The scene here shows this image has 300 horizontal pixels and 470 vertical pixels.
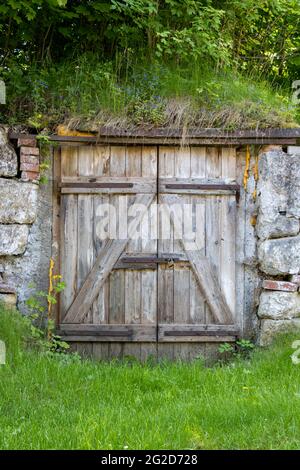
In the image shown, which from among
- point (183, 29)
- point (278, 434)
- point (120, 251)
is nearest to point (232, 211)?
point (120, 251)

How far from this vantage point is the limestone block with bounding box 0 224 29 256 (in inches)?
266

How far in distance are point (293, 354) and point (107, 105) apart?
333 centimetres

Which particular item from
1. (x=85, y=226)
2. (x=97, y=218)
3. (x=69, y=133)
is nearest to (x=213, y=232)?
(x=97, y=218)

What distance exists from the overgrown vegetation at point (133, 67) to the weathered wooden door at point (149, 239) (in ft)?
1.43

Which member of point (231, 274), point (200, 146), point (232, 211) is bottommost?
point (231, 274)

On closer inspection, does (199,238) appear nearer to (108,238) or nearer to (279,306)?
(108,238)

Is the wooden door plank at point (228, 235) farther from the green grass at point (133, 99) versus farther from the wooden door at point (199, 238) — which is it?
the green grass at point (133, 99)

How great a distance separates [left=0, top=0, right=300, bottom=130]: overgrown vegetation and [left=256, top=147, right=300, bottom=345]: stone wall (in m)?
0.51

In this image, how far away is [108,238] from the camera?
710cm

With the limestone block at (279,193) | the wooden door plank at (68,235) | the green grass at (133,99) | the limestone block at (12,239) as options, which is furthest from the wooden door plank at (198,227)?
the limestone block at (12,239)

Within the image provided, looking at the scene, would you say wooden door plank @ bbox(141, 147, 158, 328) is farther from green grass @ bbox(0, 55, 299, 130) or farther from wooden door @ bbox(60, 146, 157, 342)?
green grass @ bbox(0, 55, 299, 130)

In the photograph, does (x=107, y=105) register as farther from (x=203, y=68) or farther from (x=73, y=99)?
(x=203, y=68)

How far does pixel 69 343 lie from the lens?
7.07 metres

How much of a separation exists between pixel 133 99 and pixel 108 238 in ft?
5.22
